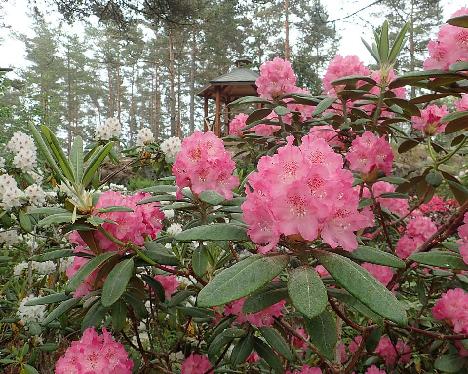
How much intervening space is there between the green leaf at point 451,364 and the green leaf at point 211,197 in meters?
0.95

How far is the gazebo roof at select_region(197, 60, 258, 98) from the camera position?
10.7m

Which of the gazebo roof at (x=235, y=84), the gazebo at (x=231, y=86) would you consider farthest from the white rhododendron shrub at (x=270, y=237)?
the gazebo roof at (x=235, y=84)

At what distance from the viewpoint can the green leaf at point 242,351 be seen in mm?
1383

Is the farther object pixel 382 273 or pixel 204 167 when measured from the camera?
pixel 382 273

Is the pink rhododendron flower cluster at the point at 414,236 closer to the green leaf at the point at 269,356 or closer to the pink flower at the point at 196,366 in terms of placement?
the green leaf at the point at 269,356

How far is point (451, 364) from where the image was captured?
57.8 inches

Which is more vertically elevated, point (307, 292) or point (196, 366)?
point (307, 292)

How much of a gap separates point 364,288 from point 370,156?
35.3 inches

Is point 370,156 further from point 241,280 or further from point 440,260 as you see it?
point 241,280

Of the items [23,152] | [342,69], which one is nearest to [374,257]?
[342,69]

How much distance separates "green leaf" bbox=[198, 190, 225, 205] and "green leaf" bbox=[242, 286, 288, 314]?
10.7 inches

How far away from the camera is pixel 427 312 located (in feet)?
6.72

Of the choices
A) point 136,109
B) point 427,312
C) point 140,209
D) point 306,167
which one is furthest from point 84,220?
point 136,109

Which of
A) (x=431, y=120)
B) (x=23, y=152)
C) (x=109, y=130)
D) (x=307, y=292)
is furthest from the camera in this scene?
(x=109, y=130)
